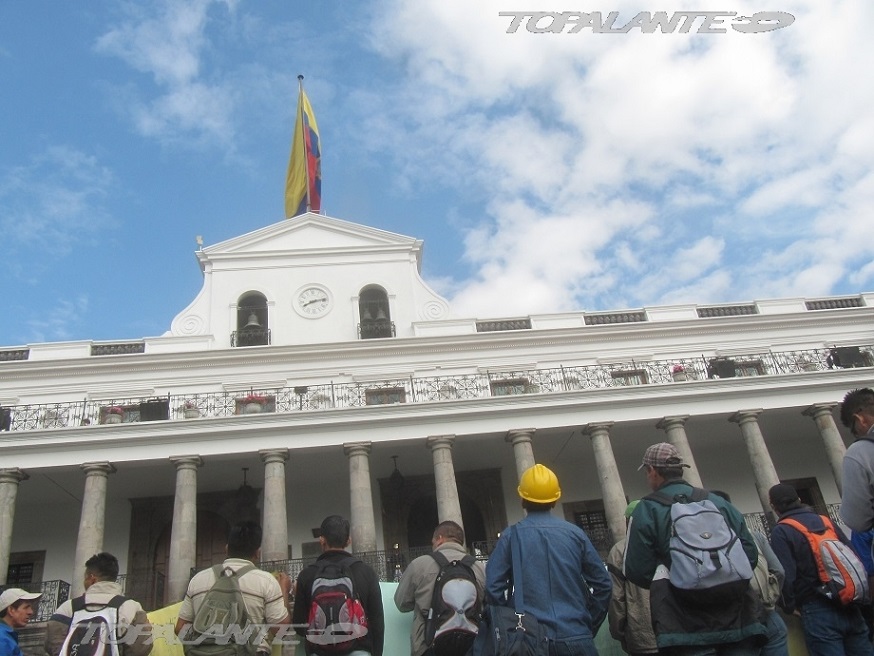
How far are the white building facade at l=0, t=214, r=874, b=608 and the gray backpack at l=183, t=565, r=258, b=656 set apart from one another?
1323 cm

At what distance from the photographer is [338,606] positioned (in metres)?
4.98

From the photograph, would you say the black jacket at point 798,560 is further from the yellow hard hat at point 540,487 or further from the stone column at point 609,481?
the stone column at point 609,481

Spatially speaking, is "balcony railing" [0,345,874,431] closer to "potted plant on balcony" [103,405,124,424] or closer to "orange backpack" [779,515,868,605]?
"potted plant on balcony" [103,405,124,424]

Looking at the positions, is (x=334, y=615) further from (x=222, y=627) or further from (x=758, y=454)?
(x=758, y=454)

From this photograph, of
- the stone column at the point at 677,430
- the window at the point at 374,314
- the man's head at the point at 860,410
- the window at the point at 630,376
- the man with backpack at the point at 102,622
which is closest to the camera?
the man's head at the point at 860,410

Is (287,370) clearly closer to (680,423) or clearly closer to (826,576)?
(680,423)

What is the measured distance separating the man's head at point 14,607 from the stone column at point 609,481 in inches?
607

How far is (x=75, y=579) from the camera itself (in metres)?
17.1

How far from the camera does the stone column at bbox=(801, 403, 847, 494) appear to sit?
66.2 feet

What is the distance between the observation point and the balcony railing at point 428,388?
20969 mm

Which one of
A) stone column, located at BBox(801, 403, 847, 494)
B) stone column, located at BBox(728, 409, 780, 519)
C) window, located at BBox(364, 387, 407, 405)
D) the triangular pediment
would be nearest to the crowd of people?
stone column, located at BBox(728, 409, 780, 519)

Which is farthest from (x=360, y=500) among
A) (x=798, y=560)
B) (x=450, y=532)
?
(x=798, y=560)

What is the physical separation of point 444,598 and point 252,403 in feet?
55.7

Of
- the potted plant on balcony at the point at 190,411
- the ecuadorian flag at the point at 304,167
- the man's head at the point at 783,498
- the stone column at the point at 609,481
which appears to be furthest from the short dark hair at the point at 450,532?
the ecuadorian flag at the point at 304,167
